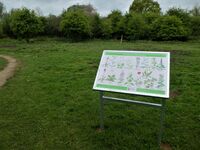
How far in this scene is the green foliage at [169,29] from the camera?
85.6 ft

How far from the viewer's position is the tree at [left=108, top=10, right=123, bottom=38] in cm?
2836

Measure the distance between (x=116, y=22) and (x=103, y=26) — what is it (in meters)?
2.72

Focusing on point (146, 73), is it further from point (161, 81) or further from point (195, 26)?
point (195, 26)

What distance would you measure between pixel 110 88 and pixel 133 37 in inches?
978

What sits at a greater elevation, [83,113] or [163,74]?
[163,74]

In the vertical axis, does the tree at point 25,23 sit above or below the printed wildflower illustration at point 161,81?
above

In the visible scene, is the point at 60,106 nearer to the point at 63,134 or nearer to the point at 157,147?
the point at 63,134

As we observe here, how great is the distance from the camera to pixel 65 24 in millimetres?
26078

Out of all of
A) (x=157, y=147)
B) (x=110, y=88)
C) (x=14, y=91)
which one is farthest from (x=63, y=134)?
(x=14, y=91)

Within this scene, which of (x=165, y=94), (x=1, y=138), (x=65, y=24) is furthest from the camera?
(x=65, y=24)

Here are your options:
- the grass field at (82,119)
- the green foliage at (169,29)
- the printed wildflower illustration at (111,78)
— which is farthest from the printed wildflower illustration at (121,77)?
the green foliage at (169,29)

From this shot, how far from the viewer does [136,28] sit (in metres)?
27.3

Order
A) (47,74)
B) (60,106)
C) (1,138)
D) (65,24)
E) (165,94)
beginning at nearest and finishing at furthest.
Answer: (165,94)
(1,138)
(60,106)
(47,74)
(65,24)

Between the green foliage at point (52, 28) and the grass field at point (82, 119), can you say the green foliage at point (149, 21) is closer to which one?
the green foliage at point (52, 28)
